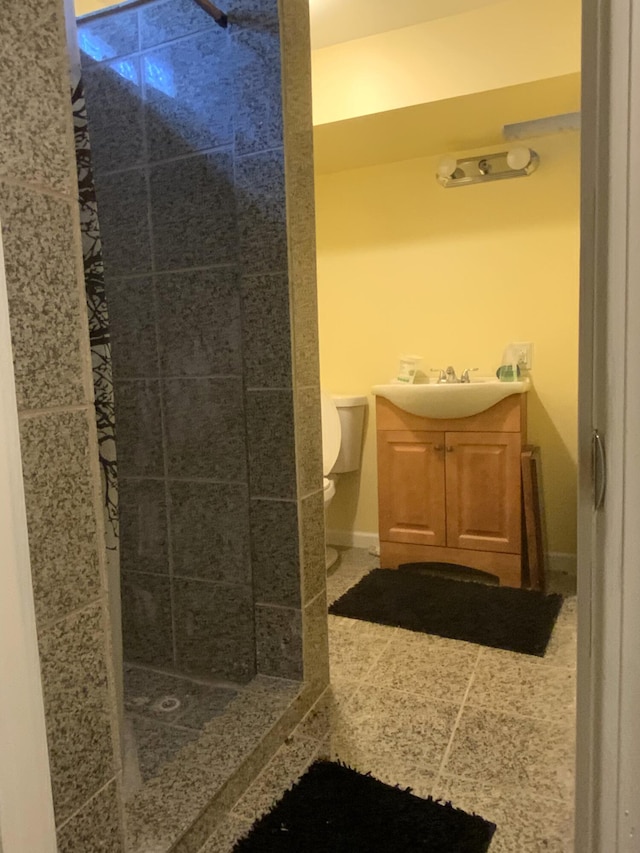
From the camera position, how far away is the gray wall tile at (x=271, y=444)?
4.79ft

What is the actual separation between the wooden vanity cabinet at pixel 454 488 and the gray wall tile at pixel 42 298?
1801 mm

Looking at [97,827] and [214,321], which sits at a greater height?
[214,321]

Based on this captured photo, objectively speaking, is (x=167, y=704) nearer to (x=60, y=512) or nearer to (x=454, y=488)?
(x=60, y=512)

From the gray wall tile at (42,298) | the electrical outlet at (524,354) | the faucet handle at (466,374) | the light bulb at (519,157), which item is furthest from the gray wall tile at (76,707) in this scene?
the light bulb at (519,157)

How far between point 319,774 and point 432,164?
2373 millimetres

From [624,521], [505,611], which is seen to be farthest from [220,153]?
[505,611]

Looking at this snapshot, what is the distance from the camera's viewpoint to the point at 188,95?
1.52m

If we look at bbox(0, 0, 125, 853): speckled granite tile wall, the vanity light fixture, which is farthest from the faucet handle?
bbox(0, 0, 125, 853): speckled granite tile wall

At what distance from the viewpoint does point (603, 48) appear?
0.44 m

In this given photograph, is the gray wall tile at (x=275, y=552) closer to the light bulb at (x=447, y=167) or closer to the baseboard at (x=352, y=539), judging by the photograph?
the baseboard at (x=352, y=539)

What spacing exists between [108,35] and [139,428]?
3.51 feet

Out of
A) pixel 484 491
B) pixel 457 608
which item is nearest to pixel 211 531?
Result: pixel 457 608

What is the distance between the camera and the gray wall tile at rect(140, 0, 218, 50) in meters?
1.47

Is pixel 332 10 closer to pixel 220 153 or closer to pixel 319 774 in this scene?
pixel 220 153
